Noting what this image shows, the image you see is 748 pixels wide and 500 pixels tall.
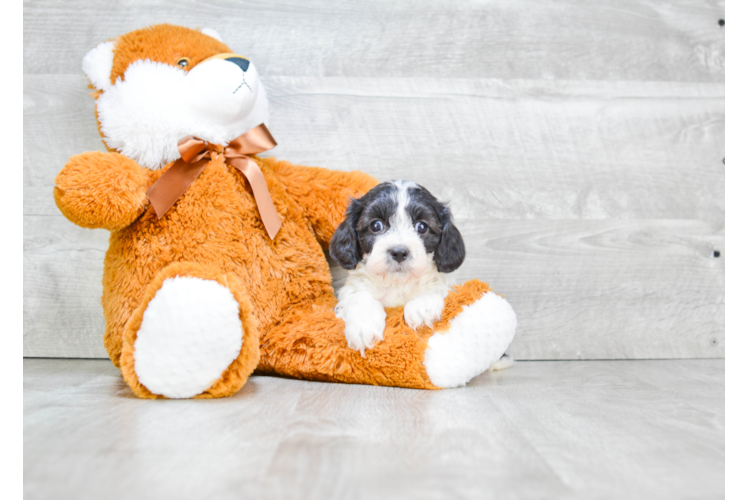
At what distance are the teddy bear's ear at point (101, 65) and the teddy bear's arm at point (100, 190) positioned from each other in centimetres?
30

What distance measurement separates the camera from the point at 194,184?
1.81 meters

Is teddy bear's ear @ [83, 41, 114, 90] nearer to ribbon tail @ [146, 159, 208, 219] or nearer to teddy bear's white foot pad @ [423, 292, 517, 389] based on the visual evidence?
ribbon tail @ [146, 159, 208, 219]

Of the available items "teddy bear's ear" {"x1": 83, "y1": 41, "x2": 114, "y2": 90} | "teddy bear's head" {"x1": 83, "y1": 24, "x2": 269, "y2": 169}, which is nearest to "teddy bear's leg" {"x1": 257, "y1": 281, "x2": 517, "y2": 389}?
"teddy bear's head" {"x1": 83, "y1": 24, "x2": 269, "y2": 169}

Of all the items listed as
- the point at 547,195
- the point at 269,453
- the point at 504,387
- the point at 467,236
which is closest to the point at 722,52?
the point at 547,195

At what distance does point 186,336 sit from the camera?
1.48 m

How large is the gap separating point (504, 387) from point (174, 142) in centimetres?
129

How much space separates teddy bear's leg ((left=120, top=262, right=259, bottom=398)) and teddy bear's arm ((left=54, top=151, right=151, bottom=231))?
0.92 ft

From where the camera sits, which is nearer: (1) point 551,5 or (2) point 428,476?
(2) point 428,476

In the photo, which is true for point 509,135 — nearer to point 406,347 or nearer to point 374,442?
point 406,347

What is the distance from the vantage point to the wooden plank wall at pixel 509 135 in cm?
228

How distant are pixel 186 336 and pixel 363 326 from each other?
0.50 m

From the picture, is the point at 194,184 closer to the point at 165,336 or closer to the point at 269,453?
the point at 165,336

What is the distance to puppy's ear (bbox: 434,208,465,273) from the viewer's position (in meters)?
1.79

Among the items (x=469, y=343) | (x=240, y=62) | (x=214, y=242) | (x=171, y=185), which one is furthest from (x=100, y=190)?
(x=469, y=343)
